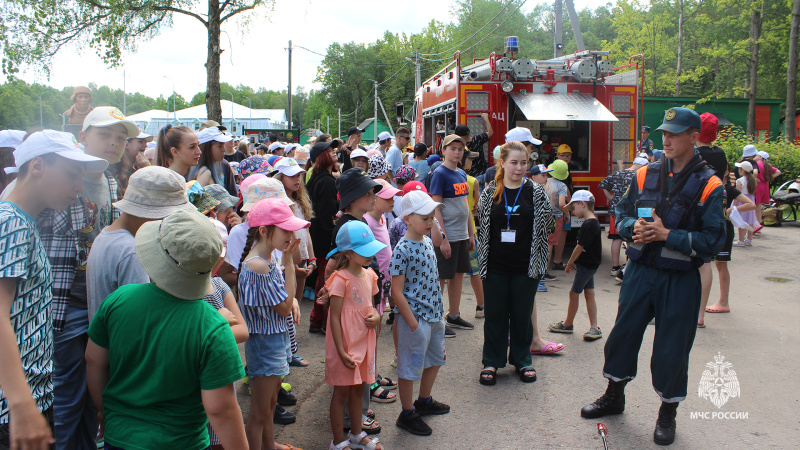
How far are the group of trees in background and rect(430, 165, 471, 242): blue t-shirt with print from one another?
11730 millimetres

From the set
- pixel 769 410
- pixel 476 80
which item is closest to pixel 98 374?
pixel 769 410

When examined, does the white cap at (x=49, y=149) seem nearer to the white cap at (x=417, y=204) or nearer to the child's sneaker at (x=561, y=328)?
the white cap at (x=417, y=204)

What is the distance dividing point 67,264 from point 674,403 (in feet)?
12.7

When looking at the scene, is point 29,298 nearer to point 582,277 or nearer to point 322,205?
point 322,205

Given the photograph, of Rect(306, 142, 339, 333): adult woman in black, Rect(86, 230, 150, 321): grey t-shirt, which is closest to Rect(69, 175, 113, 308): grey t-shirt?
Rect(86, 230, 150, 321): grey t-shirt

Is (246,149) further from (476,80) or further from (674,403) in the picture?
(674,403)

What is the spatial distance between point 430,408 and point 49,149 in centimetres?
314

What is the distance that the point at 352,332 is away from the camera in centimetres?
365

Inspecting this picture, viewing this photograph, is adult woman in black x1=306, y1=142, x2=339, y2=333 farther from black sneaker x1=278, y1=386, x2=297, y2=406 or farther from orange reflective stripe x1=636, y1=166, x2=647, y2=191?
orange reflective stripe x1=636, y1=166, x2=647, y2=191

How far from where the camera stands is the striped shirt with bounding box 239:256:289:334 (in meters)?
3.34

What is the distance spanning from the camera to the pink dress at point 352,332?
3.58 meters

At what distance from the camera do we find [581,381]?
4863 mm

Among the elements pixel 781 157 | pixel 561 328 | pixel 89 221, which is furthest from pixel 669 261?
pixel 781 157

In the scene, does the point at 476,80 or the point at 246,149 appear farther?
the point at 246,149
